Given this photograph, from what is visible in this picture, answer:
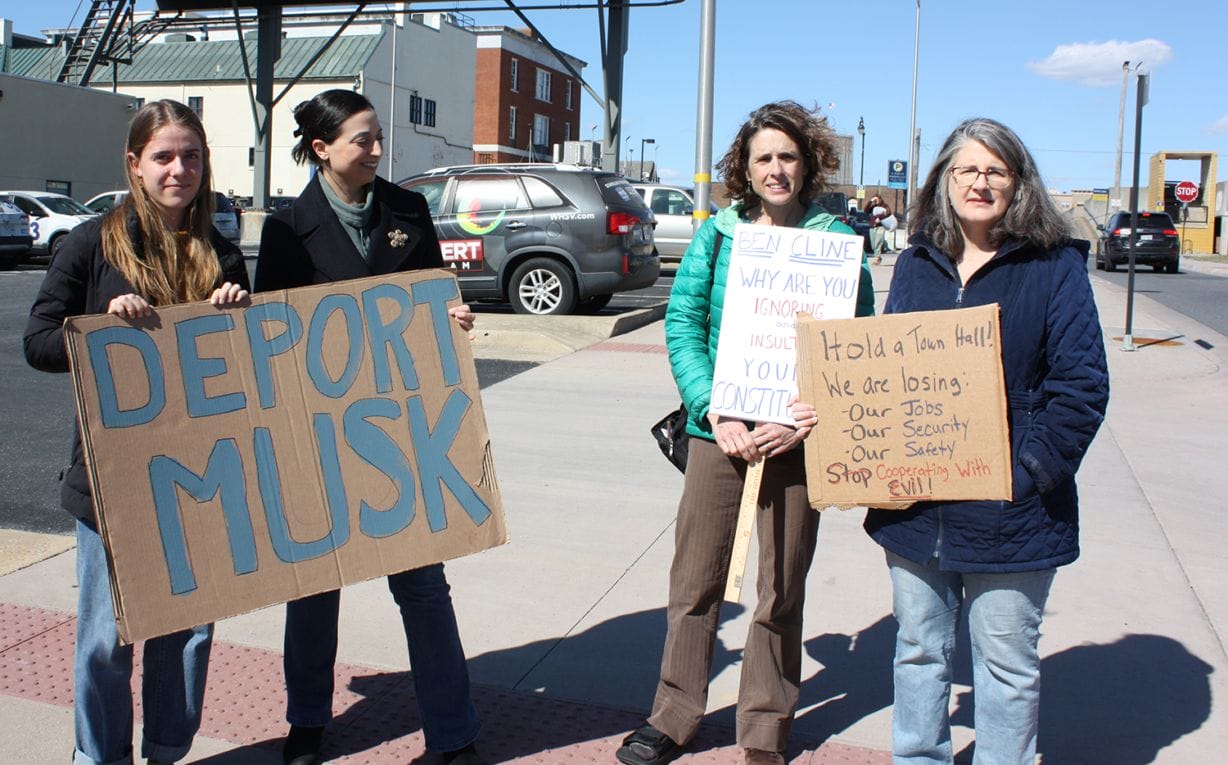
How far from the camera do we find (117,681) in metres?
3.02

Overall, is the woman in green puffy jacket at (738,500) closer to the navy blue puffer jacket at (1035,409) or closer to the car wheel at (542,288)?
the navy blue puffer jacket at (1035,409)

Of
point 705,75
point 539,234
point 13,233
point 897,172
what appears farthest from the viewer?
point 897,172

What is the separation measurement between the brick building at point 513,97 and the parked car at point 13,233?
145 feet

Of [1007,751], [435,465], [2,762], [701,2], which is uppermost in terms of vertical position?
[701,2]

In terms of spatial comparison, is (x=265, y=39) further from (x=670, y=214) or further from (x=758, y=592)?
(x=758, y=592)

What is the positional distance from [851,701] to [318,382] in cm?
206

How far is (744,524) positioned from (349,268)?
130cm

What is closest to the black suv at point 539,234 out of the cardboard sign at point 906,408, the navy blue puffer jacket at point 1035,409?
the cardboard sign at point 906,408

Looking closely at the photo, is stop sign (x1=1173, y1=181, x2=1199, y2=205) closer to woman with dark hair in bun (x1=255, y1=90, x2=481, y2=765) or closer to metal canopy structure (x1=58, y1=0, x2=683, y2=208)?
metal canopy structure (x1=58, y1=0, x2=683, y2=208)

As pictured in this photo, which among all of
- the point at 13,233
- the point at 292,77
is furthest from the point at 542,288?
the point at 292,77

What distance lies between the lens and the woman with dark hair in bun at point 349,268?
3.24m

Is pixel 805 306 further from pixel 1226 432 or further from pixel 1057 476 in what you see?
pixel 1226 432

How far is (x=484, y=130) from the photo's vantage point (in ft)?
220

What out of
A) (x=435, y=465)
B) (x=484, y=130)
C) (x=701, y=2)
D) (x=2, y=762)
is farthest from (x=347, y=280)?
(x=484, y=130)
